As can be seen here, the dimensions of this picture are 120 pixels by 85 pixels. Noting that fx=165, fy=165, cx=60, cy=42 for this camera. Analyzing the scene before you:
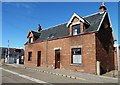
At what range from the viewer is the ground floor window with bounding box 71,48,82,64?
1923 cm

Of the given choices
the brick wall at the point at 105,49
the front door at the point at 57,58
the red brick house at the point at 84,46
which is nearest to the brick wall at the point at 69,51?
the red brick house at the point at 84,46

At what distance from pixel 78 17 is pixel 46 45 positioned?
727 cm

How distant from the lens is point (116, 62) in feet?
68.8

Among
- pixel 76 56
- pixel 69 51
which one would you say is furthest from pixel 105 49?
pixel 69 51

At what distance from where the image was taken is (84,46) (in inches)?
737

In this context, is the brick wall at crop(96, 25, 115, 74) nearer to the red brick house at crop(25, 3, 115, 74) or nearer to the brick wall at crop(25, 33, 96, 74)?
the red brick house at crop(25, 3, 115, 74)

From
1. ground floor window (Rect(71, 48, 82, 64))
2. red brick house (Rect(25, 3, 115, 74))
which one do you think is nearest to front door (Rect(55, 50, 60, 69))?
red brick house (Rect(25, 3, 115, 74))

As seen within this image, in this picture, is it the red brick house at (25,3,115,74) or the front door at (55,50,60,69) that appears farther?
the front door at (55,50,60,69)

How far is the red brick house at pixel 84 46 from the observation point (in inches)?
705

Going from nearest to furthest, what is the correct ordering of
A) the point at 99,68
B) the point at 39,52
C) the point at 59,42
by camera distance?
1. the point at 99,68
2. the point at 59,42
3. the point at 39,52

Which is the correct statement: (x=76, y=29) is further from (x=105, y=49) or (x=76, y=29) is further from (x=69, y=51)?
(x=105, y=49)

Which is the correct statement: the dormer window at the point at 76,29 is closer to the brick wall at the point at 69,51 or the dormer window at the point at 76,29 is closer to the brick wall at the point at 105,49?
the brick wall at the point at 69,51

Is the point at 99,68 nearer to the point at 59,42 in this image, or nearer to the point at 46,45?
the point at 59,42

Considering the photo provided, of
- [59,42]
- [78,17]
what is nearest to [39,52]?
[59,42]
